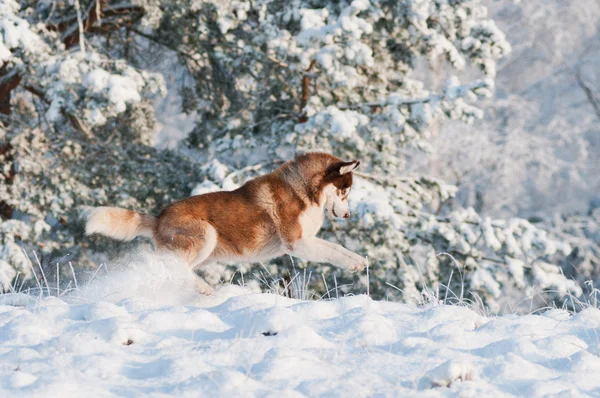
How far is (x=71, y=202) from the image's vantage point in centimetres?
1167

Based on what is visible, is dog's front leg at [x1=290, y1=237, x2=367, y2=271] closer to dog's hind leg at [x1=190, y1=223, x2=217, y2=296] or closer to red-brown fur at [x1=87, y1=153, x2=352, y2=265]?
red-brown fur at [x1=87, y1=153, x2=352, y2=265]

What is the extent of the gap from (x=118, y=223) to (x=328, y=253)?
1.75 m

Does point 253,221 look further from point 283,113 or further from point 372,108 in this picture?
point 283,113

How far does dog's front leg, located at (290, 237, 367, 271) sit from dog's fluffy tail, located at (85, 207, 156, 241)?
1254 millimetres

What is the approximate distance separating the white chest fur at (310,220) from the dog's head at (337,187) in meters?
0.14

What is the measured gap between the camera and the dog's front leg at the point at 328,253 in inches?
244

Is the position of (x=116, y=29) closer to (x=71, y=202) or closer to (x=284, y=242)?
(x=71, y=202)

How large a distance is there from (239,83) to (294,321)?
30.0ft

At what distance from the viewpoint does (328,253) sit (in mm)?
6262

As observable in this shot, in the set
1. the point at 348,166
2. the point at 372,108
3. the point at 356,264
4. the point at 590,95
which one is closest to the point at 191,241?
the point at 356,264

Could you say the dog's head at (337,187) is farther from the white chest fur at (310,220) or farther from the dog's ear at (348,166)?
the white chest fur at (310,220)

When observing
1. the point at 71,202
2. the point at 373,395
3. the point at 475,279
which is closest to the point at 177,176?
the point at 71,202

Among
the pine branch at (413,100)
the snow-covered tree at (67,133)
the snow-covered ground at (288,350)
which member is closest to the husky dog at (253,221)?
the snow-covered ground at (288,350)

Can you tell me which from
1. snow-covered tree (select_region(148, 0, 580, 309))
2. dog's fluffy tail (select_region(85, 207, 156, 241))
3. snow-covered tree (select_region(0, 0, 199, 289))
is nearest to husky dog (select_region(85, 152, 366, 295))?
dog's fluffy tail (select_region(85, 207, 156, 241))
